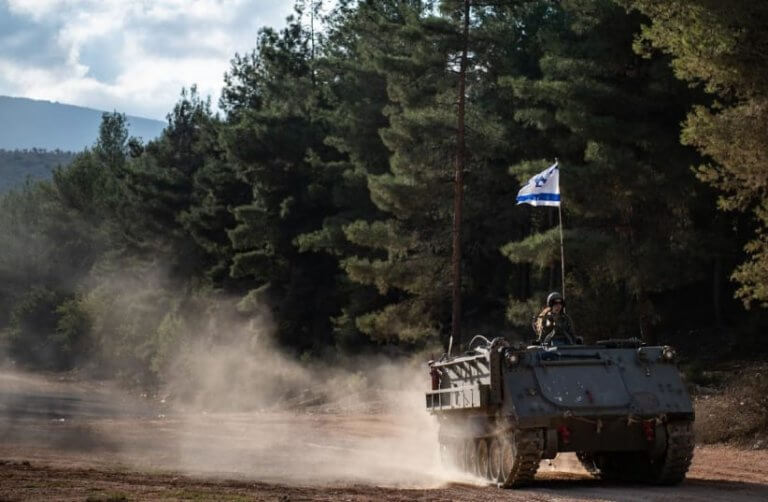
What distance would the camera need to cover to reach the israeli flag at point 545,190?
21.2 metres

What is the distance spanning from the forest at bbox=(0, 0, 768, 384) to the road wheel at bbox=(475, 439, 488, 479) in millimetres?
7700

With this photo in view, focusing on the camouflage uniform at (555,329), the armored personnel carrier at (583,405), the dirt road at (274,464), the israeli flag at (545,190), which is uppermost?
the israeli flag at (545,190)

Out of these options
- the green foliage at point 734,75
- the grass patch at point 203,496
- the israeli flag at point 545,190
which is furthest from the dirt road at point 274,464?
the green foliage at point 734,75

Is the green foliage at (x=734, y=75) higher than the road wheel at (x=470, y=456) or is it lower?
higher

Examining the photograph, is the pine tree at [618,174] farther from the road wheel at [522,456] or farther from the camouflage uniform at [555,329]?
the road wheel at [522,456]

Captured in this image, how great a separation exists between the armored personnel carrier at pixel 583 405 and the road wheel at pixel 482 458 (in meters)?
0.43

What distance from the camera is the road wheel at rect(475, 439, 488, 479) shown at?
16484 mm

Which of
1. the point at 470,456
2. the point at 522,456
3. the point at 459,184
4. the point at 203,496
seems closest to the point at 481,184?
the point at 459,184

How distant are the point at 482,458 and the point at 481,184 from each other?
2200cm

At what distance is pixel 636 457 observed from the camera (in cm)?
1633

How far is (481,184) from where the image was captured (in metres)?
38.0

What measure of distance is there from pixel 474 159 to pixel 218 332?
22.5 meters

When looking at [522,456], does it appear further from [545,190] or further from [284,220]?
[284,220]

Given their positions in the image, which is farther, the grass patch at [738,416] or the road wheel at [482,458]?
the grass patch at [738,416]
